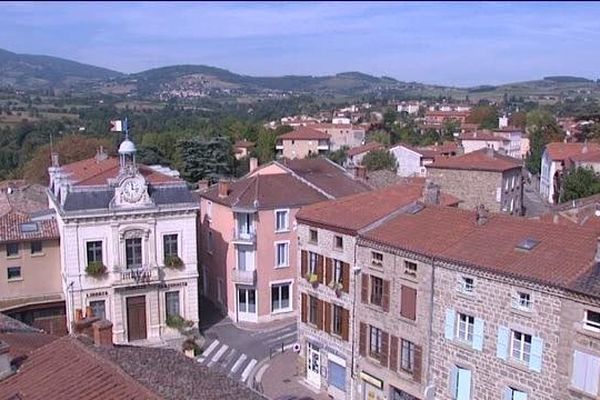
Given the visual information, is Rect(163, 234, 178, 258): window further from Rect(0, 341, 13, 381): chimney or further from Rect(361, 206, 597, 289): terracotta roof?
Rect(0, 341, 13, 381): chimney

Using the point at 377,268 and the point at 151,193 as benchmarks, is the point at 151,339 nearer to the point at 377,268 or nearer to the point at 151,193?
the point at 151,193

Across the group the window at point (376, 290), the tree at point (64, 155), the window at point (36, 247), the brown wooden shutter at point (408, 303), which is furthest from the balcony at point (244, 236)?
the tree at point (64, 155)

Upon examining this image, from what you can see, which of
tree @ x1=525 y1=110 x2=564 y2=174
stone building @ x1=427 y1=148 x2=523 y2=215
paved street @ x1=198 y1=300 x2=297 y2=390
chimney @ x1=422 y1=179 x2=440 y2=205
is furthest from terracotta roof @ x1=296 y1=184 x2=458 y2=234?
tree @ x1=525 y1=110 x2=564 y2=174

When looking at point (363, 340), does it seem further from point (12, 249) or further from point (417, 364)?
point (12, 249)

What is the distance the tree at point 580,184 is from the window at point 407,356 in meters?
35.8

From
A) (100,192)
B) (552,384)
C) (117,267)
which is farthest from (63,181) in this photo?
(552,384)

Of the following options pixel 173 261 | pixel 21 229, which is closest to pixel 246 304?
pixel 173 261

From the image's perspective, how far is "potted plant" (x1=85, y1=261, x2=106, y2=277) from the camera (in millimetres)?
34125

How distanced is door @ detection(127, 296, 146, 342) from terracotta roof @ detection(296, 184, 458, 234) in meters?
9.81

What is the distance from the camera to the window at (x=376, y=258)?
95.7ft

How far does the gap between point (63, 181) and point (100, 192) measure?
2793mm

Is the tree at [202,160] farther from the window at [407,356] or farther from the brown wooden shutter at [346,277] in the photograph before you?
the window at [407,356]

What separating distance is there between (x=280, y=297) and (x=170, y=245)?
29.0 feet

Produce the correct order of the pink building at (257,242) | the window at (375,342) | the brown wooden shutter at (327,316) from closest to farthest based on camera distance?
1. the window at (375,342)
2. the brown wooden shutter at (327,316)
3. the pink building at (257,242)
